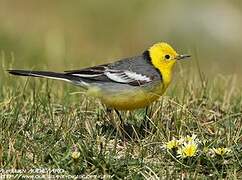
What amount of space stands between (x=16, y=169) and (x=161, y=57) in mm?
2292

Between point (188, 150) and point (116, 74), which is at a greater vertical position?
point (116, 74)

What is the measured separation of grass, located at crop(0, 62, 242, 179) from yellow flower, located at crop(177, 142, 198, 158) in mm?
43

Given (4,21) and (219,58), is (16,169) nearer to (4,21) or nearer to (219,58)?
(4,21)

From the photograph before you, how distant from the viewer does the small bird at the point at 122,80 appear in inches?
258

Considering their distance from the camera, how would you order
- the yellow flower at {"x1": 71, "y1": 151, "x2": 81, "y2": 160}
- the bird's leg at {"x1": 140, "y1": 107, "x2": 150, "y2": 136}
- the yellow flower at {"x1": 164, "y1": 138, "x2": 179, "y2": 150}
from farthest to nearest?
the bird's leg at {"x1": 140, "y1": 107, "x2": 150, "y2": 136}
the yellow flower at {"x1": 164, "y1": 138, "x2": 179, "y2": 150}
the yellow flower at {"x1": 71, "y1": 151, "x2": 81, "y2": 160}

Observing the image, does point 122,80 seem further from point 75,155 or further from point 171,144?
point 75,155

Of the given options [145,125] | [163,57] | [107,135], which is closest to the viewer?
[107,135]

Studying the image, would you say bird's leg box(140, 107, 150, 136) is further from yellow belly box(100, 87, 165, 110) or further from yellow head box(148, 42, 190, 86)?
yellow head box(148, 42, 190, 86)

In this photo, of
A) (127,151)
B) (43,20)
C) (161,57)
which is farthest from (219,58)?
(127,151)

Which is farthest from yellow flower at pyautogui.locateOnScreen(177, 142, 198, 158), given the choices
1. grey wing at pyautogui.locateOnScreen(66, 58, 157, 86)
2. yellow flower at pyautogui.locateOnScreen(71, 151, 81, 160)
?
grey wing at pyautogui.locateOnScreen(66, 58, 157, 86)

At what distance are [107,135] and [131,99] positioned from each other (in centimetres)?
43

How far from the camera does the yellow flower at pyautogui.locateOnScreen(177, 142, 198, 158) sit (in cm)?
553

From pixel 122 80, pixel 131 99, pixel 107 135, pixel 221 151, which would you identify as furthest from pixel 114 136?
pixel 221 151

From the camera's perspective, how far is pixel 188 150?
5551mm
